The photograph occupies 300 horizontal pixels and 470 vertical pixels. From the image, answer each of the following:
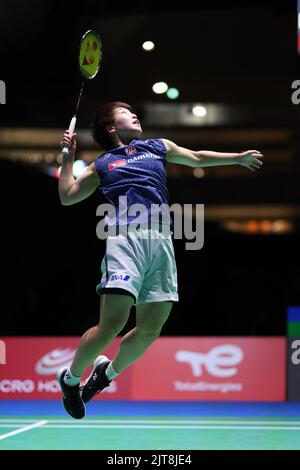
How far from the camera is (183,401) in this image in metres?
8.20

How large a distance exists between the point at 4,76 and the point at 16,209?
1658 millimetres

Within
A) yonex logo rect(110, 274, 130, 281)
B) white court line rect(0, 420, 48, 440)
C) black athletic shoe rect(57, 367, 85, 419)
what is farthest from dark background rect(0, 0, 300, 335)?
yonex logo rect(110, 274, 130, 281)

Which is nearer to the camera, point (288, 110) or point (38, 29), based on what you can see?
point (38, 29)

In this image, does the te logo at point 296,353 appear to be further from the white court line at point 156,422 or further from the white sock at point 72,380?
the white sock at point 72,380

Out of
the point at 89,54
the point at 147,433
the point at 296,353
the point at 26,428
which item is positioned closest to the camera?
the point at 89,54

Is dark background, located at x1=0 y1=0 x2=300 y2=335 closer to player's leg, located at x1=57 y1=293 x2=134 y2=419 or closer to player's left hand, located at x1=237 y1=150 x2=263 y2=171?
player's leg, located at x1=57 y1=293 x2=134 y2=419

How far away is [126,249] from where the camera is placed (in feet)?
13.5

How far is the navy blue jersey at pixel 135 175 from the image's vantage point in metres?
4.20

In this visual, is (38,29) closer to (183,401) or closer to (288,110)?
(288,110)

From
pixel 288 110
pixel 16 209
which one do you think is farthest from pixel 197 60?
pixel 16 209

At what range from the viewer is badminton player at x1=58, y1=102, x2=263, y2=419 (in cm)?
409

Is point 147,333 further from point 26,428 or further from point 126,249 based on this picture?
point 26,428

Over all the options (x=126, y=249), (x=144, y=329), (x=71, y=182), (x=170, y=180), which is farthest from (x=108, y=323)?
(x=170, y=180)

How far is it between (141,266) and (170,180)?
7.09 m
